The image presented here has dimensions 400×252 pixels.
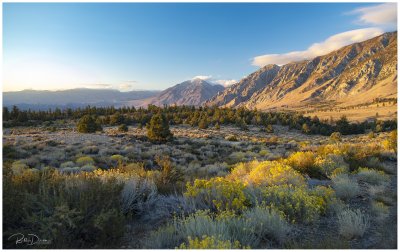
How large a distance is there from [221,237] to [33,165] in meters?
17.9

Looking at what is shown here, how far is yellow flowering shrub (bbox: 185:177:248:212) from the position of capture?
603 centimetres

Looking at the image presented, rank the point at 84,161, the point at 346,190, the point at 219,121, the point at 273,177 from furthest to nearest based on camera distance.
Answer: the point at 219,121 < the point at 84,161 < the point at 273,177 < the point at 346,190

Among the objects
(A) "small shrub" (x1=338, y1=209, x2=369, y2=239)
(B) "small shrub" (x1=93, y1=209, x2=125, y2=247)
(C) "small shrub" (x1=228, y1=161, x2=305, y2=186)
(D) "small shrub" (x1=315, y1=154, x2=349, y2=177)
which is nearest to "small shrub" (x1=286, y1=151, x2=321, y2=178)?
(D) "small shrub" (x1=315, y1=154, x2=349, y2=177)

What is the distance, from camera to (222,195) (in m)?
→ 6.39

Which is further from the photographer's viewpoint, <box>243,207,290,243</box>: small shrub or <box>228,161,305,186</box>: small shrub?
<box>228,161,305,186</box>: small shrub

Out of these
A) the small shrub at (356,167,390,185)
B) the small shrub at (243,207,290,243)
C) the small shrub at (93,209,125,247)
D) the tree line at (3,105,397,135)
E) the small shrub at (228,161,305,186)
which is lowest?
the tree line at (3,105,397,135)

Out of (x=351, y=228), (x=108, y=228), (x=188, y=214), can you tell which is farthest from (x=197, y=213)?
(x=351, y=228)

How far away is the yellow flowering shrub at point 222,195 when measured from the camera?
603cm

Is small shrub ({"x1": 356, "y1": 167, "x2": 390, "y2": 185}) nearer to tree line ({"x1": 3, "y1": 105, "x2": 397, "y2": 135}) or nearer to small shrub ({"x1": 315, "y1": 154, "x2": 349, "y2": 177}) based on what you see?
small shrub ({"x1": 315, "y1": 154, "x2": 349, "y2": 177})

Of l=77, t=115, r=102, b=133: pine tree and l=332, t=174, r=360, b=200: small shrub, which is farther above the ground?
l=332, t=174, r=360, b=200: small shrub

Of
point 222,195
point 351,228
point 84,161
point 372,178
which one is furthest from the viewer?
point 84,161

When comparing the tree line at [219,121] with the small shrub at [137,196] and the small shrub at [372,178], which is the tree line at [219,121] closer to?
the small shrub at [372,178]

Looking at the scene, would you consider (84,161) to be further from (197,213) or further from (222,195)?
(197,213)

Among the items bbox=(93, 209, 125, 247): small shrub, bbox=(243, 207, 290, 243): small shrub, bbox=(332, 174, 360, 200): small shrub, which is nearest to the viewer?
bbox=(93, 209, 125, 247): small shrub
